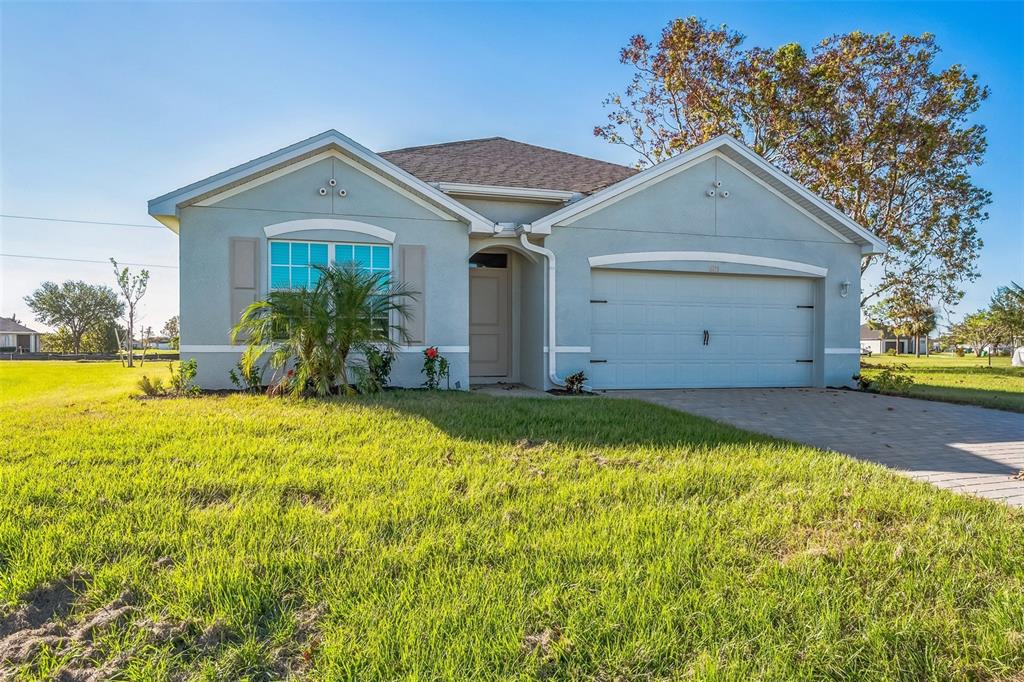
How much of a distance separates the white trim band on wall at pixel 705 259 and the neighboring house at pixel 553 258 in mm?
29

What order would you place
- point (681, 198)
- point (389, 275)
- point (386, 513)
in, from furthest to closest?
point (681, 198)
point (389, 275)
point (386, 513)

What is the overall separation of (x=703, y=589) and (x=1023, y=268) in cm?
2731

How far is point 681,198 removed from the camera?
35.6ft

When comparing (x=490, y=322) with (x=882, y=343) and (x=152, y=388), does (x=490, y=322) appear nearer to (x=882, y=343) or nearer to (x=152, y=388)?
(x=152, y=388)

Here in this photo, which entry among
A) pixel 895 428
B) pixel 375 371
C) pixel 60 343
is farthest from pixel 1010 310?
pixel 60 343

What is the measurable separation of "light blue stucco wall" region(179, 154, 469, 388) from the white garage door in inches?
107

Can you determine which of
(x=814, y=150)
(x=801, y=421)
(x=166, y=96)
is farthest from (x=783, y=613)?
(x=814, y=150)

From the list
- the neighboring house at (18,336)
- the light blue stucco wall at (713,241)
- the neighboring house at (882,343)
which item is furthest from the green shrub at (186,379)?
the neighboring house at (882,343)

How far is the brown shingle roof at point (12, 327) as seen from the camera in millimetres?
52694

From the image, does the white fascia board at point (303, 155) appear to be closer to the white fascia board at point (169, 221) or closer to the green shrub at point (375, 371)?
the white fascia board at point (169, 221)

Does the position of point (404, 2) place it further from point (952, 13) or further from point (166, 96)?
point (952, 13)

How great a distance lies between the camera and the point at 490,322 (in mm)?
11656

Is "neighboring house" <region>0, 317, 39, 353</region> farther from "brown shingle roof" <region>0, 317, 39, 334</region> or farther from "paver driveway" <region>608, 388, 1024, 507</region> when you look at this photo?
"paver driveway" <region>608, 388, 1024, 507</region>

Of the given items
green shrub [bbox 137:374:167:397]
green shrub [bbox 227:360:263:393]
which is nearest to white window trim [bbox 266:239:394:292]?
green shrub [bbox 227:360:263:393]
